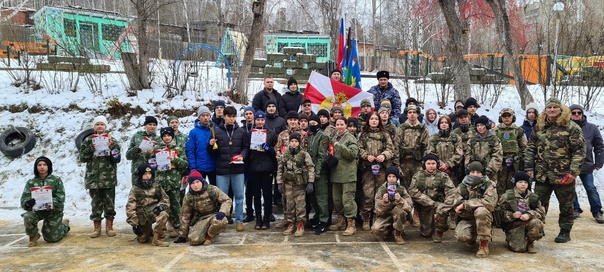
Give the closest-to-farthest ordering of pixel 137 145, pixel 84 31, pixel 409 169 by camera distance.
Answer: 1. pixel 137 145
2. pixel 409 169
3. pixel 84 31

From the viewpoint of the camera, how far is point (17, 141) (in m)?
10.8

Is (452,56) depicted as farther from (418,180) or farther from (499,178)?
(418,180)

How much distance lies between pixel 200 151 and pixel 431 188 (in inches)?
142

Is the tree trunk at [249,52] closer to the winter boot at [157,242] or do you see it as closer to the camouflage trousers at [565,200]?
the winter boot at [157,242]

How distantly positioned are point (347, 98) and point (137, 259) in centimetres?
486

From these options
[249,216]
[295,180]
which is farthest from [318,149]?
[249,216]

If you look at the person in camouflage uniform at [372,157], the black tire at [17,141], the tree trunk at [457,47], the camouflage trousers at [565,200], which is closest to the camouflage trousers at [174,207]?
the person in camouflage uniform at [372,157]

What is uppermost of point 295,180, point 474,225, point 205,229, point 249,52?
point 249,52

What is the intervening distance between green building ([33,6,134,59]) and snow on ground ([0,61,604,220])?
814 millimetres

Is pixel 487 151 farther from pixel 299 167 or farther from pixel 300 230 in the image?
pixel 300 230

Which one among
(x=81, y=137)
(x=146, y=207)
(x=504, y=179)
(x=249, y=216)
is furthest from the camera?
(x=81, y=137)

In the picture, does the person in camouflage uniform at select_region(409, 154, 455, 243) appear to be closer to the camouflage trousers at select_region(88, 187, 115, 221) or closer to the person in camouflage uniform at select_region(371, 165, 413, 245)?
the person in camouflage uniform at select_region(371, 165, 413, 245)

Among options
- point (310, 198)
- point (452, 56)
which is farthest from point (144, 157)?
point (452, 56)

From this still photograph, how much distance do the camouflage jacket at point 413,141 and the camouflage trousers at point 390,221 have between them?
1230 millimetres
